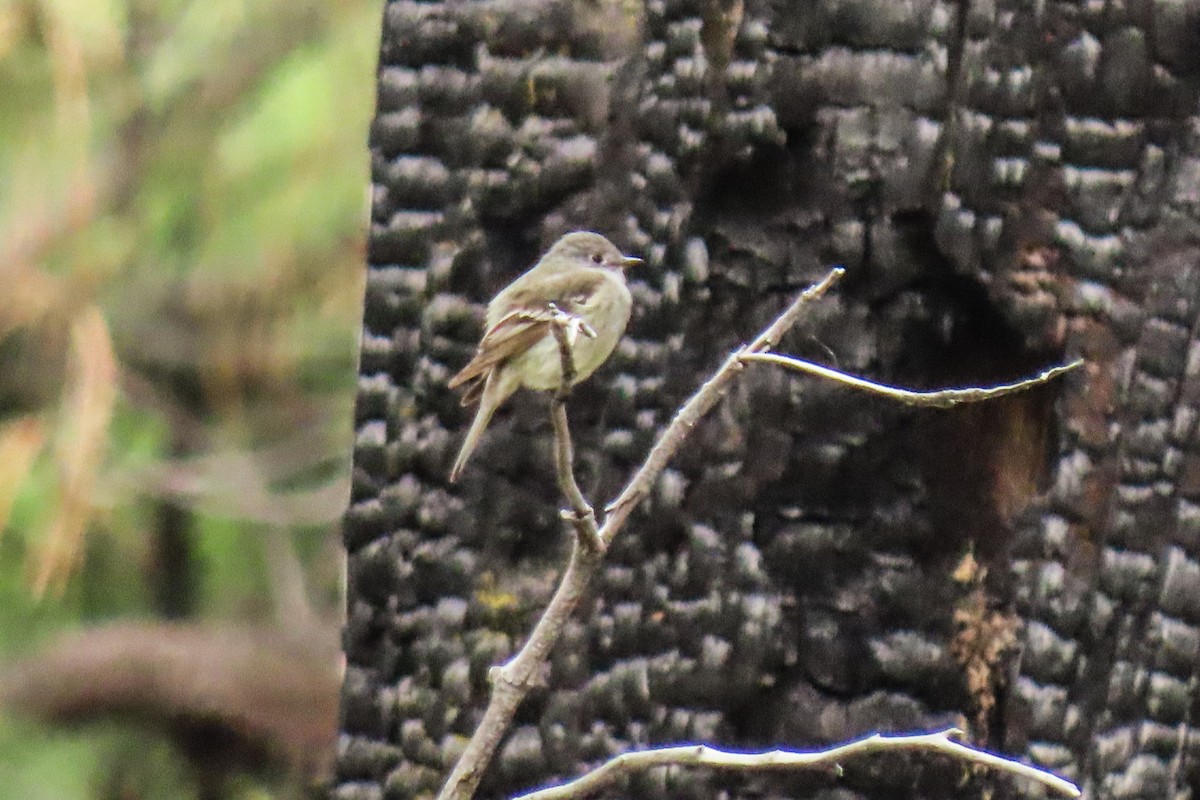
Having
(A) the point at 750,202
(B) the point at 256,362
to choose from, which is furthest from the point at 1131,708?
(B) the point at 256,362

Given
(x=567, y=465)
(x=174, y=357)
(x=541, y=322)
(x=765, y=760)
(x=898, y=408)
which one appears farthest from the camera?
(x=174, y=357)

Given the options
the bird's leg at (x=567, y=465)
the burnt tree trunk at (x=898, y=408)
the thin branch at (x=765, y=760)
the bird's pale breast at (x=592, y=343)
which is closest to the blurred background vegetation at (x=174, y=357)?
the bird's pale breast at (x=592, y=343)

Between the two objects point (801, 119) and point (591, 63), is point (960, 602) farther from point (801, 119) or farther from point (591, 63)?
point (591, 63)

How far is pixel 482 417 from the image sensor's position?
6.33ft

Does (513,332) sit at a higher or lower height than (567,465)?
lower

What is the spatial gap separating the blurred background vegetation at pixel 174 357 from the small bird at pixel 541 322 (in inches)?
64.2

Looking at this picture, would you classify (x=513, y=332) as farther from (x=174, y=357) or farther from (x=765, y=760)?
(x=174, y=357)

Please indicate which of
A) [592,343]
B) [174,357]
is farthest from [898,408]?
[174,357]

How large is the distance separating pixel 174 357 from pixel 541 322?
7.96 feet

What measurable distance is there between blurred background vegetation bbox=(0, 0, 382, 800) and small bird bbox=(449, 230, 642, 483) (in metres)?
1.63

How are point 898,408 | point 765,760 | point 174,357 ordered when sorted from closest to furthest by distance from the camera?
point 765,760, point 898,408, point 174,357

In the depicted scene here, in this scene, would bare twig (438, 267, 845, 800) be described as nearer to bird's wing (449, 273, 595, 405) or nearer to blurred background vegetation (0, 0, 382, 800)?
bird's wing (449, 273, 595, 405)

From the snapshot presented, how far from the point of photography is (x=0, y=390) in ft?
13.3

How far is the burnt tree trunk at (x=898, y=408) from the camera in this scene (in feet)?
5.72
